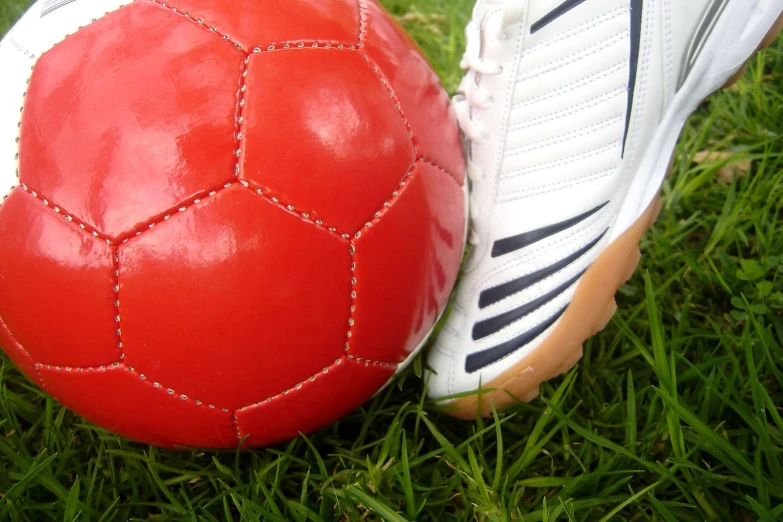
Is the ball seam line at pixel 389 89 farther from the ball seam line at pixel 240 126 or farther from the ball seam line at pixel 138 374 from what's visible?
the ball seam line at pixel 138 374

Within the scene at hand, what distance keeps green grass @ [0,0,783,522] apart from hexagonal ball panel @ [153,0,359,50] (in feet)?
2.59

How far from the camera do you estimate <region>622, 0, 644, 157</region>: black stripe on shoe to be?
1.45 meters

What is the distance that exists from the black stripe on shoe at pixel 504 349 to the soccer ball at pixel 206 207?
1.06ft

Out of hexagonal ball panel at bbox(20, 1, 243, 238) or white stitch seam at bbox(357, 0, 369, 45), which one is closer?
hexagonal ball panel at bbox(20, 1, 243, 238)

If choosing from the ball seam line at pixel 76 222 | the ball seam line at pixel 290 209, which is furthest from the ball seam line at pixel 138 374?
the ball seam line at pixel 290 209

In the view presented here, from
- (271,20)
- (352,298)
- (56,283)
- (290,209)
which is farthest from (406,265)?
(56,283)

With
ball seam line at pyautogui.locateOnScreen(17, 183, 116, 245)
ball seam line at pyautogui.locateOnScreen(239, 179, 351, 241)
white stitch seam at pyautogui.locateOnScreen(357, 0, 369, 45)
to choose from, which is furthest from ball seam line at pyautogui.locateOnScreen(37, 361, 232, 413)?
white stitch seam at pyautogui.locateOnScreen(357, 0, 369, 45)

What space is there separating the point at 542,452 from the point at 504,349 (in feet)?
0.78

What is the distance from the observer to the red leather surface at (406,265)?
125cm

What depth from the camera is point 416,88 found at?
4.43 ft

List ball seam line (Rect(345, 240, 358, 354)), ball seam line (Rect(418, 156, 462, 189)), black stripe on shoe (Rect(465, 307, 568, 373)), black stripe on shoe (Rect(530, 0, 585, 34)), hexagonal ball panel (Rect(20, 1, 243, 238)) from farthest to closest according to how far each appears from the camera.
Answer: black stripe on shoe (Rect(465, 307, 568, 373)) → black stripe on shoe (Rect(530, 0, 585, 34)) → ball seam line (Rect(418, 156, 462, 189)) → ball seam line (Rect(345, 240, 358, 354)) → hexagonal ball panel (Rect(20, 1, 243, 238))

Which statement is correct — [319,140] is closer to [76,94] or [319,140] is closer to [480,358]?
[76,94]

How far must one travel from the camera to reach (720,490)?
1.42 meters

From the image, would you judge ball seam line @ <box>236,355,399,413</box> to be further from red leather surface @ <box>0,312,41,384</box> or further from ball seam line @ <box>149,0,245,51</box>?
ball seam line @ <box>149,0,245,51</box>
